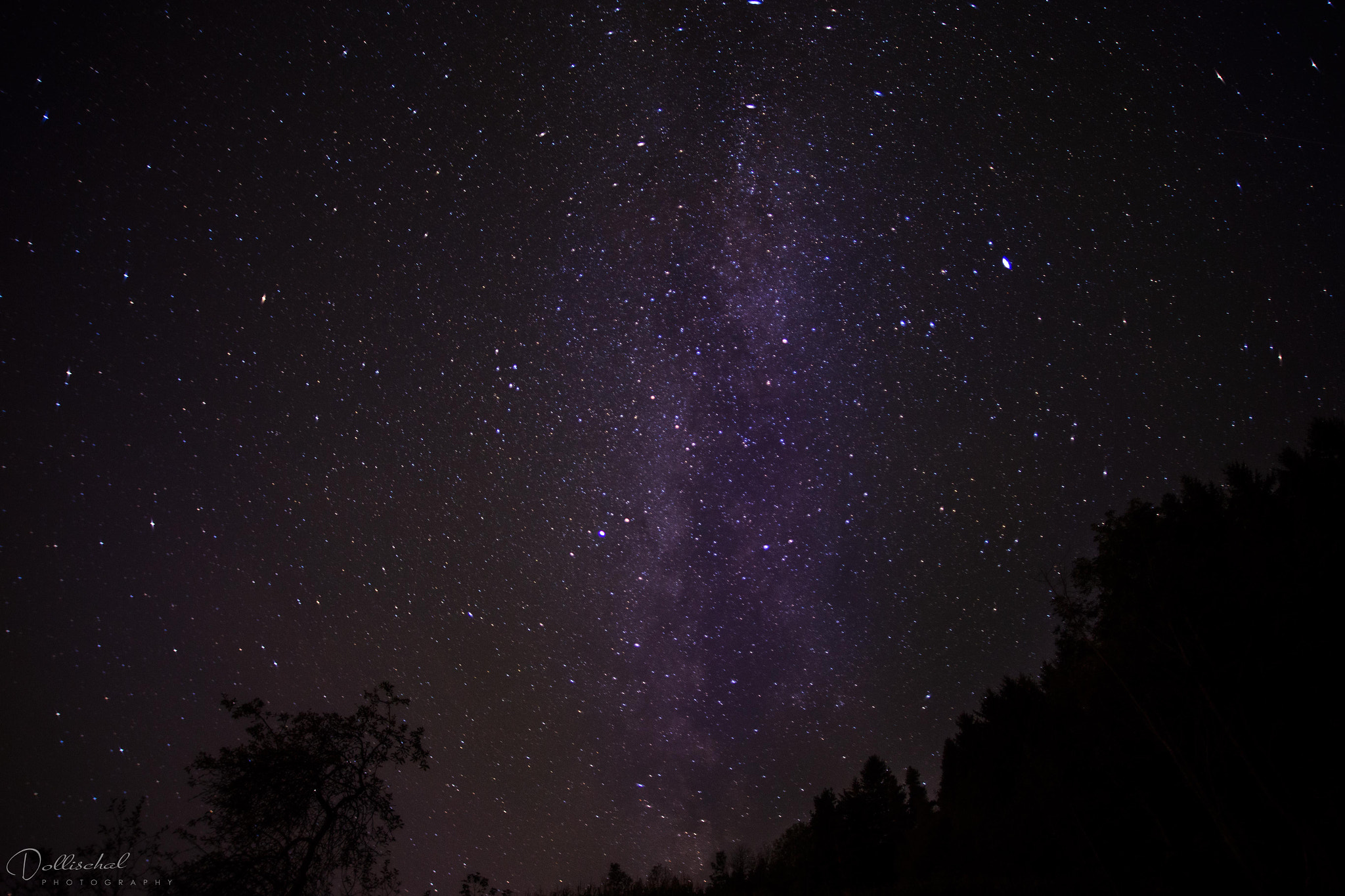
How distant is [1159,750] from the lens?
1477cm

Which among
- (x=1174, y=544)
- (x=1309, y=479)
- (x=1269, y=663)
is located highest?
(x=1309, y=479)

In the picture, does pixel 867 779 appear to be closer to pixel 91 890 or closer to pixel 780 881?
pixel 780 881

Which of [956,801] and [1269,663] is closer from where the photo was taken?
[1269,663]

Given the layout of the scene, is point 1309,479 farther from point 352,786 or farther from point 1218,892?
point 352,786

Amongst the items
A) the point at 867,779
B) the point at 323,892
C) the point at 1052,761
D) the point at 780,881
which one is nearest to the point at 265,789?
the point at 323,892

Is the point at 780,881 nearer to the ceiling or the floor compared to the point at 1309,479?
nearer to the floor

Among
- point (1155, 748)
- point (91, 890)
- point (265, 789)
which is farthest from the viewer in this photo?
point (1155, 748)

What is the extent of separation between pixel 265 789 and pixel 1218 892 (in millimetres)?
20470

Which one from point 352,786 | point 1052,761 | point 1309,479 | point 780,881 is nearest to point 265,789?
point 352,786

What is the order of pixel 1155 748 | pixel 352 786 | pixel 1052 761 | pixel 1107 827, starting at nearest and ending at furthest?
1. pixel 352 786
2. pixel 1155 748
3. pixel 1107 827
4. pixel 1052 761

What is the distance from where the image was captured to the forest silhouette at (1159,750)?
35.5ft

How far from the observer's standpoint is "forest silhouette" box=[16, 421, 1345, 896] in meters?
10.8

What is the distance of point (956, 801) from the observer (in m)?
29.0

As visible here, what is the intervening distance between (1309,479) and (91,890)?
29047 millimetres
